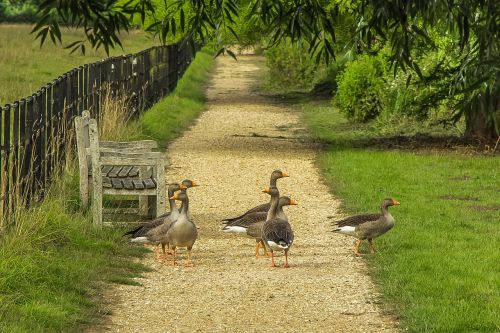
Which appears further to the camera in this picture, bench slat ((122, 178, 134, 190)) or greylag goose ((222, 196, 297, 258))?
bench slat ((122, 178, 134, 190))

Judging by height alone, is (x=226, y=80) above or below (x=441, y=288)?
below

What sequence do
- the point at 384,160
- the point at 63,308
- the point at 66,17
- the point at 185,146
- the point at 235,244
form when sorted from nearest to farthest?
the point at 66,17, the point at 63,308, the point at 235,244, the point at 384,160, the point at 185,146

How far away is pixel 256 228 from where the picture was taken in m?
12.5

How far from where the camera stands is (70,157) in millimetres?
15578

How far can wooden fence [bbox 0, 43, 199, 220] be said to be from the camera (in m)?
11.4

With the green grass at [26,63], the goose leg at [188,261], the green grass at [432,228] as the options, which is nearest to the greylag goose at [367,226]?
the green grass at [432,228]

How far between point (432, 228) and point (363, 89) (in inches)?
592

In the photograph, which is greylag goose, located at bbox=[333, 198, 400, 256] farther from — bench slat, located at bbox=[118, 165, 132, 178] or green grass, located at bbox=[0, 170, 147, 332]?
bench slat, located at bbox=[118, 165, 132, 178]

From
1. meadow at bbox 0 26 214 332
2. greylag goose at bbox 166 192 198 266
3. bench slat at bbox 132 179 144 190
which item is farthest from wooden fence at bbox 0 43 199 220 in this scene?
greylag goose at bbox 166 192 198 266

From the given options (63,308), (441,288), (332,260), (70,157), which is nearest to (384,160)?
(70,157)

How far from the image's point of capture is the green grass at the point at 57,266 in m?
9.16

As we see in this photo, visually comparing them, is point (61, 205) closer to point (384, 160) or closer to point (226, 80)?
point (384, 160)

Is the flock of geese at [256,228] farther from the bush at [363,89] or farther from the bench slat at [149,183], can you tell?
the bush at [363,89]

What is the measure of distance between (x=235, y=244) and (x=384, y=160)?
8.30 meters
